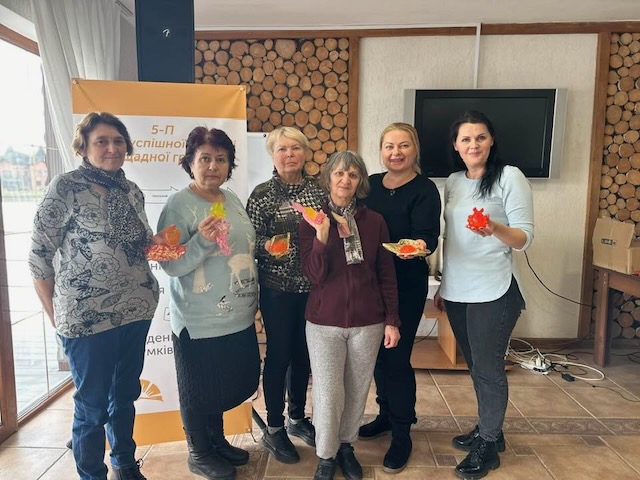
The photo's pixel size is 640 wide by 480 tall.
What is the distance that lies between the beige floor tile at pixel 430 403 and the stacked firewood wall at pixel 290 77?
6.03ft

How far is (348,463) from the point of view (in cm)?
187

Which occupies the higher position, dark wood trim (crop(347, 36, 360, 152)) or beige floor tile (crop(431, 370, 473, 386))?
dark wood trim (crop(347, 36, 360, 152))

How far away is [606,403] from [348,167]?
2.20 metres

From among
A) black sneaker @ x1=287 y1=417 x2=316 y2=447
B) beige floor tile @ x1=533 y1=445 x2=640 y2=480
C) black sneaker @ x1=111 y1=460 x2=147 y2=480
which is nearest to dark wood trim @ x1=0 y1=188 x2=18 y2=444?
black sneaker @ x1=111 y1=460 x2=147 y2=480

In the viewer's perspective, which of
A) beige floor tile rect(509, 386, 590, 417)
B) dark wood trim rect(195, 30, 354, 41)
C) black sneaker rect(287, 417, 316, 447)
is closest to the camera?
black sneaker rect(287, 417, 316, 447)

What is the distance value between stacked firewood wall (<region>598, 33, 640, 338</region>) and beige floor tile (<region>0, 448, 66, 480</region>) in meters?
3.73

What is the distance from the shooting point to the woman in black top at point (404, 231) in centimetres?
183

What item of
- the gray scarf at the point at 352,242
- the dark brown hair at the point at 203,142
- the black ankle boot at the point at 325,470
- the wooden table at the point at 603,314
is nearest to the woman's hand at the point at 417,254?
the gray scarf at the point at 352,242

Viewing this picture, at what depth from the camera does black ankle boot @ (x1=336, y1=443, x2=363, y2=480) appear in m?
1.86

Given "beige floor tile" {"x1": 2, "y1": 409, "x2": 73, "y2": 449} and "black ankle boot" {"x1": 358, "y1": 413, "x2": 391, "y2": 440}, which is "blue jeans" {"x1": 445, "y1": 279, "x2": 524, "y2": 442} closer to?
"black ankle boot" {"x1": 358, "y1": 413, "x2": 391, "y2": 440}

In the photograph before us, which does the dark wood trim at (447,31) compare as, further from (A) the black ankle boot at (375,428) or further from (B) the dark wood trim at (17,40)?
(A) the black ankle boot at (375,428)

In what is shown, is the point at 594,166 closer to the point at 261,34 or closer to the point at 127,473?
the point at 261,34

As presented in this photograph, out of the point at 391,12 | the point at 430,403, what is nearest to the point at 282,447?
the point at 430,403

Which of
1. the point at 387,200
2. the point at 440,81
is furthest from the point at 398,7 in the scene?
the point at 387,200
